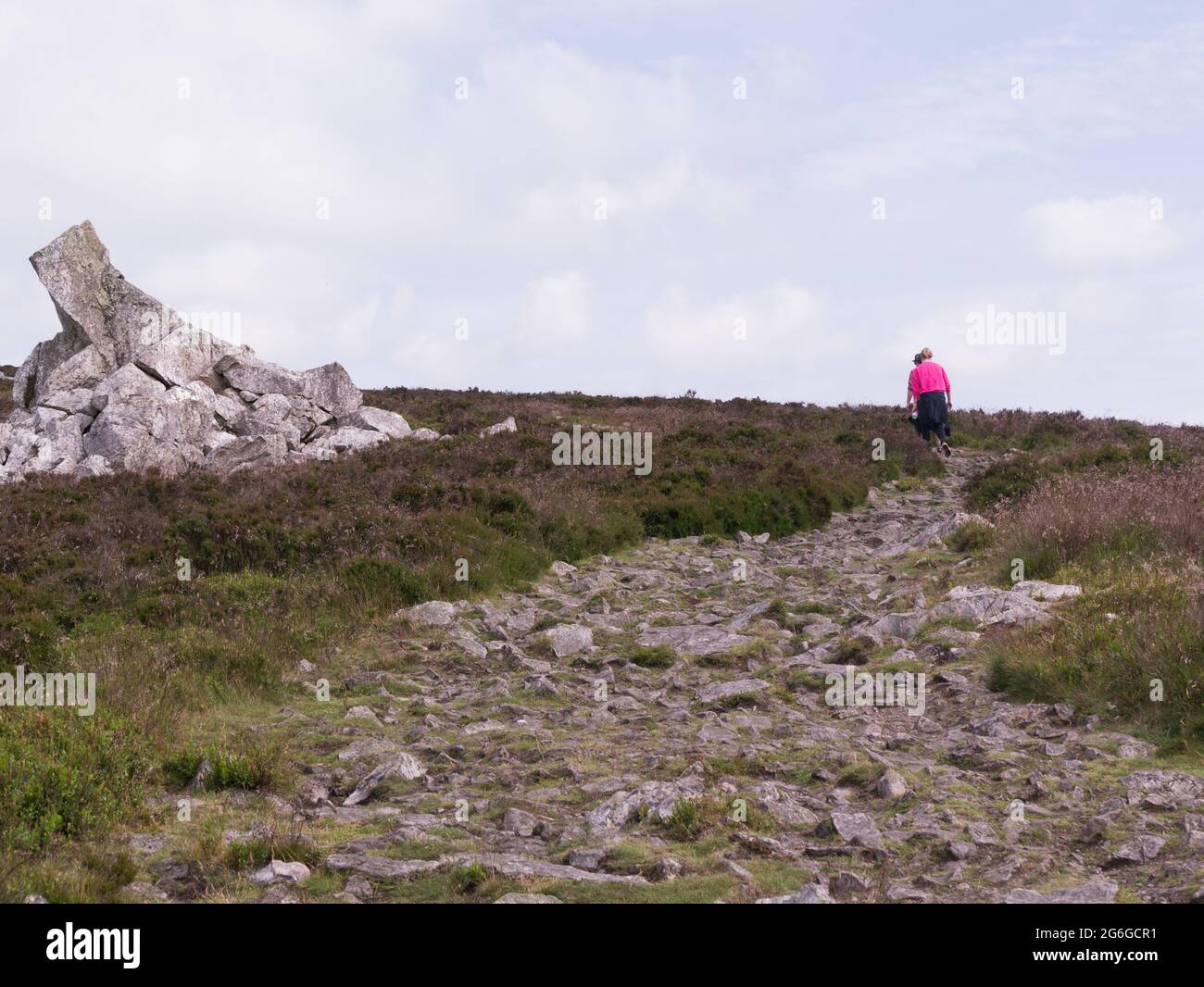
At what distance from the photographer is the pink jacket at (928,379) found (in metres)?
27.7

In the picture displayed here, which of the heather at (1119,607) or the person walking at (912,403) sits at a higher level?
the person walking at (912,403)

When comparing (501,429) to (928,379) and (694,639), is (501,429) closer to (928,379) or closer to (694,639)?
(928,379)

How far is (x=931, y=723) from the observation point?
30.5 feet

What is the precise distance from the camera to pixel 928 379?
28062mm

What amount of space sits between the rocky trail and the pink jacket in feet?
48.0

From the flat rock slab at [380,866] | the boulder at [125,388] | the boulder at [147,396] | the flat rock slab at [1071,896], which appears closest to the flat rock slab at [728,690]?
the flat rock slab at [380,866]

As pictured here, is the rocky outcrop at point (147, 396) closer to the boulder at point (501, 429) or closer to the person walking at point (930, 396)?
the boulder at point (501, 429)

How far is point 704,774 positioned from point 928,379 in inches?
888

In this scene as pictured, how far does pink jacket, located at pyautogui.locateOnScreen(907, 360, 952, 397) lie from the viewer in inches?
1091

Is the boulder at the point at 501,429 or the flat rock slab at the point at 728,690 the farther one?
the boulder at the point at 501,429

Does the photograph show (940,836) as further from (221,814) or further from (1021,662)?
(221,814)

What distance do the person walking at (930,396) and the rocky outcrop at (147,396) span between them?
11.8 meters

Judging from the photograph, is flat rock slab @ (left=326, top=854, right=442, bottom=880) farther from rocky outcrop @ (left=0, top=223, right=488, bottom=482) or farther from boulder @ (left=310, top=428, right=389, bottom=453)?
boulder @ (left=310, top=428, right=389, bottom=453)
